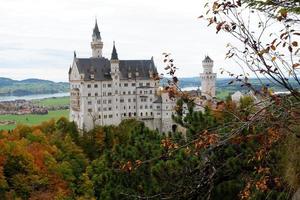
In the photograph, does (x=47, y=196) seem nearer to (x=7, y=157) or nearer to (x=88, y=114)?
(x=7, y=157)

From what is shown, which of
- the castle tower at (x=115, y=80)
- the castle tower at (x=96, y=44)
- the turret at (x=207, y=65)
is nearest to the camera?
the castle tower at (x=115, y=80)

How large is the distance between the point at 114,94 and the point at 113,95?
0.89ft

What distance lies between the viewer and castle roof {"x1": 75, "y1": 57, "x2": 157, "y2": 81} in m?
71.9

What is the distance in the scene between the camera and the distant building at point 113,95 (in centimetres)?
7050

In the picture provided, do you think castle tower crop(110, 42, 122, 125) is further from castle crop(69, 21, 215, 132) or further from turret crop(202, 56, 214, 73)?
turret crop(202, 56, 214, 73)

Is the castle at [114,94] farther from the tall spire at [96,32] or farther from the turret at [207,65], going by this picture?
the tall spire at [96,32]

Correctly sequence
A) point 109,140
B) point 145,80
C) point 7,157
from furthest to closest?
1. point 145,80
2. point 109,140
3. point 7,157

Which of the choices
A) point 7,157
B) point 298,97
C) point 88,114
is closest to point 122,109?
point 88,114

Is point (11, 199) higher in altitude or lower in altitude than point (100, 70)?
lower

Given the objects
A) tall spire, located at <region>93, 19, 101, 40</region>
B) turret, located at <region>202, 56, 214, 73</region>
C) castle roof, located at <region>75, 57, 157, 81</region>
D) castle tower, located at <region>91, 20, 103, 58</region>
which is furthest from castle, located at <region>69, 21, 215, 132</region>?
tall spire, located at <region>93, 19, 101, 40</region>

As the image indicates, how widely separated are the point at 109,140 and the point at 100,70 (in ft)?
55.2

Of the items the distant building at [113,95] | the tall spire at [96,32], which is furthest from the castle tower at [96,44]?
the distant building at [113,95]

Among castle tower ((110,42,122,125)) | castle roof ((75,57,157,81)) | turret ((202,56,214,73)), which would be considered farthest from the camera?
turret ((202,56,214,73))

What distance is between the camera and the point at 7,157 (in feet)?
136
